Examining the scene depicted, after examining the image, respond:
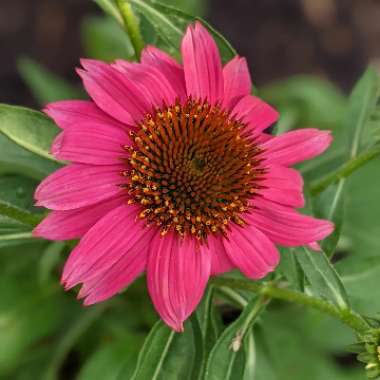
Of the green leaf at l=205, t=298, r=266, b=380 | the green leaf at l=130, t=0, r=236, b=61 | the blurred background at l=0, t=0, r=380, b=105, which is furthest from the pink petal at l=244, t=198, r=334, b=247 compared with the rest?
the blurred background at l=0, t=0, r=380, b=105

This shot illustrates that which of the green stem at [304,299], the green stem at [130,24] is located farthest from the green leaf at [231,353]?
the green stem at [130,24]

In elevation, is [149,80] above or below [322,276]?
above

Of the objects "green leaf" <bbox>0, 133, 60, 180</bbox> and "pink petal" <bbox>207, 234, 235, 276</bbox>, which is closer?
"pink petal" <bbox>207, 234, 235, 276</bbox>

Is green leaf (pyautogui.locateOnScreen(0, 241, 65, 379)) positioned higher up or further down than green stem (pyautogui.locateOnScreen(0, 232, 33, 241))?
further down

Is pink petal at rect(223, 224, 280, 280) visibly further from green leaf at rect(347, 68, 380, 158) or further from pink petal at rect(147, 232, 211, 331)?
green leaf at rect(347, 68, 380, 158)

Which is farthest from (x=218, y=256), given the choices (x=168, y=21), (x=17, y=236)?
(x=168, y=21)

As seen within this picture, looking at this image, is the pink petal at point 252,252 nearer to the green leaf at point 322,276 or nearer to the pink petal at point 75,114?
the green leaf at point 322,276

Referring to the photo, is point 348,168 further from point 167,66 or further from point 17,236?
point 17,236
